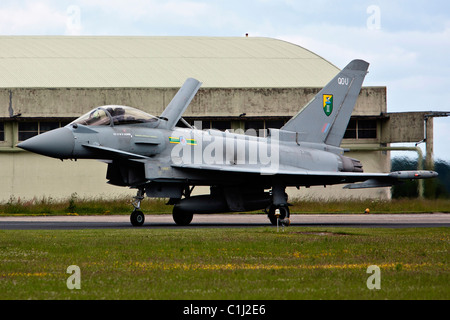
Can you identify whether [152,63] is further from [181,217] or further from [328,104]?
[181,217]

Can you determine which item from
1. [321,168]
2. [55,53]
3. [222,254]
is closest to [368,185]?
[321,168]

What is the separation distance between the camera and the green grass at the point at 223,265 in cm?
819

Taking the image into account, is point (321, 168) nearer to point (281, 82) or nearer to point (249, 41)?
point (281, 82)

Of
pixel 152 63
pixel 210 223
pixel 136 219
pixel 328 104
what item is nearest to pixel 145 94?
pixel 152 63

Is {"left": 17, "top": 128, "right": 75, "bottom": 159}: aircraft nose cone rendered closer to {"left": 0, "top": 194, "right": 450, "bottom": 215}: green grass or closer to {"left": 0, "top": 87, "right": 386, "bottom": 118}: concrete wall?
{"left": 0, "top": 194, "right": 450, "bottom": 215}: green grass

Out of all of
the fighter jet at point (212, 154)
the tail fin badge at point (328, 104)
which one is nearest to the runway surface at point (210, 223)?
the fighter jet at point (212, 154)

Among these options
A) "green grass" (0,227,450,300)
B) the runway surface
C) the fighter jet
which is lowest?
"green grass" (0,227,450,300)

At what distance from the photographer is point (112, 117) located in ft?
68.3

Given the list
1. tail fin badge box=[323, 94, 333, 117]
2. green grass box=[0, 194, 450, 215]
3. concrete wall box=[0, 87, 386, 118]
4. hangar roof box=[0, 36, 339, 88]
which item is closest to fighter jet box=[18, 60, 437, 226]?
tail fin badge box=[323, 94, 333, 117]

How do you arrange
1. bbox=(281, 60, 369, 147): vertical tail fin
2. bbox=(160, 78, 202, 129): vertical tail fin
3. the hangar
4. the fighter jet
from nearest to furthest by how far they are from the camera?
the fighter jet < bbox=(160, 78, 202, 129): vertical tail fin < bbox=(281, 60, 369, 147): vertical tail fin < the hangar

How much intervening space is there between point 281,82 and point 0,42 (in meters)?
18.1

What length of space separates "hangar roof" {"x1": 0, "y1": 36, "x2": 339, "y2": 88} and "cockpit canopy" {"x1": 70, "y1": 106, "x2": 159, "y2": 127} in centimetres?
1914

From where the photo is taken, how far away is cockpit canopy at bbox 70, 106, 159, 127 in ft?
67.4
